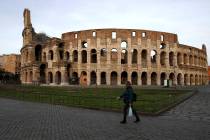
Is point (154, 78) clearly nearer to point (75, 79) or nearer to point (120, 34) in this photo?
point (120, 34)

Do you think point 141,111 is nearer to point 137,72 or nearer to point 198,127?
point 198,127

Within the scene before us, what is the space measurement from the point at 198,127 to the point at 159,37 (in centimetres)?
4969

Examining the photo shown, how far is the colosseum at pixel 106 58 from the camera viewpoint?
56062 mm

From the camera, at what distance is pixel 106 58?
56312 millimetres

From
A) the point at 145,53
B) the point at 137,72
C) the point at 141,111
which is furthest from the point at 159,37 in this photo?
the point at 141,111

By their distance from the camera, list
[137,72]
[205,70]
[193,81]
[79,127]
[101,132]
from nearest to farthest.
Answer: [101,132] < [79,127] < [137,72] < [193,81] < [205,70]

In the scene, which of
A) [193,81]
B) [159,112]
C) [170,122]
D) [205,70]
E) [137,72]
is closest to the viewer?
[170,122]

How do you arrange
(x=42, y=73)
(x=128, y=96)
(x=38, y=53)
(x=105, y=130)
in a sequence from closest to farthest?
Answer: (x=105, y=130) < (x=128, y=96) < (x=42, y=73) < (x=38, y=53)

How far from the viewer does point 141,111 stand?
13.9 meters

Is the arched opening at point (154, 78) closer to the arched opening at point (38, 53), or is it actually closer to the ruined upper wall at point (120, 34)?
the ruined upper wall at point (120, 34)

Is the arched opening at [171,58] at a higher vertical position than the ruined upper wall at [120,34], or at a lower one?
lower

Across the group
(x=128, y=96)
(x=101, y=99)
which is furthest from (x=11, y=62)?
(x=128, y=96)

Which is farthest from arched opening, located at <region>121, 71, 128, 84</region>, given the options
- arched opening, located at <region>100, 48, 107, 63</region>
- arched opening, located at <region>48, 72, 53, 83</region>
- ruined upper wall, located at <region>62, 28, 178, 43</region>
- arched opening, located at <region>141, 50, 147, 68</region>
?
arched opening, located at <region>48, 72, 53, 83</region>

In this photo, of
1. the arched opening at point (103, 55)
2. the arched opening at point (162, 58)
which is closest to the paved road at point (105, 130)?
the arched opening at point (103, 55)
